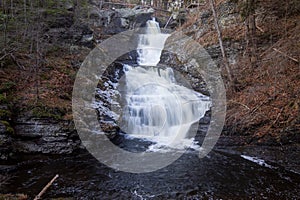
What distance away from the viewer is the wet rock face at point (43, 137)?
7.97 metres

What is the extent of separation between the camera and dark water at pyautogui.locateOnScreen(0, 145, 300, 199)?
223 inches

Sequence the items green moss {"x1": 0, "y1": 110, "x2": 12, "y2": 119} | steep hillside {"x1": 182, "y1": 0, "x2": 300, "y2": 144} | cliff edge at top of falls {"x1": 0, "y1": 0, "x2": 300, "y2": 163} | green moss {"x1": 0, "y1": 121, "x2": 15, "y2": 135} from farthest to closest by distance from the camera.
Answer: steep hillside {"x1": 182, "y1": 0, "x2": 300, "y2": 144} < cliff edge at top of falls {"x1": 0, "y1": 0, "x2": 300, "y2": 163} < green moss {"x1": 0, "y1": 110, "x2": 12, "y2": 119} < green moss {"x1": 0, "y1": 121, "x2": 15, "y2": 135}

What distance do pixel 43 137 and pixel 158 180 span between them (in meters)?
4.17

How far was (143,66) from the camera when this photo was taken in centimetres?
1717

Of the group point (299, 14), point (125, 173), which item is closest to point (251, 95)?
point (299, 14)

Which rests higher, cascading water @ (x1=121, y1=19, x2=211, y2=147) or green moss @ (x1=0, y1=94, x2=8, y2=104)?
green moss @ (x1=0, y1=94, x2=8, y2=104)

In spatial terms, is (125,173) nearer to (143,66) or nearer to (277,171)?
(277,171)

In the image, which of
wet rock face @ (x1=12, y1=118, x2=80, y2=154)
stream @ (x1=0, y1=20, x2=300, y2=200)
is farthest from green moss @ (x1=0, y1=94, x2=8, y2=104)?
stream @ (x1=0, y1=20, x2=300, y2=200)

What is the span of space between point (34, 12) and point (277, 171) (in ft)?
36.7

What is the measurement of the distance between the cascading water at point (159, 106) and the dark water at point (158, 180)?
2.44m

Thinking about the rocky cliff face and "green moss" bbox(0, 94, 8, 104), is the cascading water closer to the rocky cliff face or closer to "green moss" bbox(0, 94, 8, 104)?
the rocky cliff face

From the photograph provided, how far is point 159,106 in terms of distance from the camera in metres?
11.9

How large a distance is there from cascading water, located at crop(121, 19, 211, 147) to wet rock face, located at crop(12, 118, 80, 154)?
2826mm

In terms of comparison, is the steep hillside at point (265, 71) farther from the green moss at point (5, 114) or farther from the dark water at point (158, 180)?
the green moss at point (5, 114)
